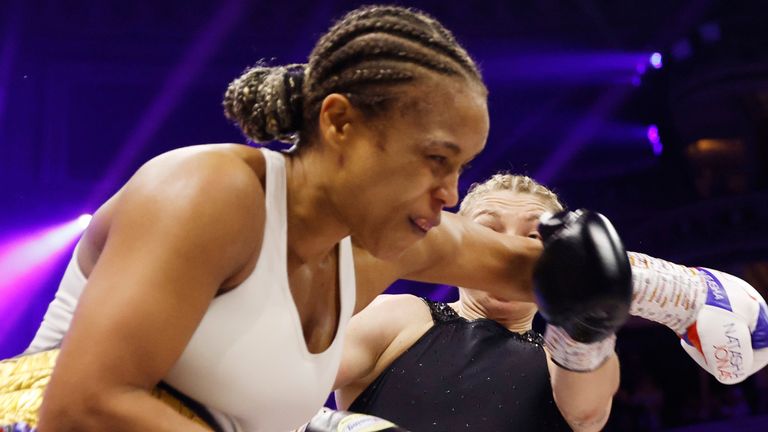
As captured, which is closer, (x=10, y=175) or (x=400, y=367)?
(x=400, y=367)

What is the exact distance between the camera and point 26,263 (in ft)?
11.1

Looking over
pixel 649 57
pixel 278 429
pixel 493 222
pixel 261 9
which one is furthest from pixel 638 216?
pixel 278 429

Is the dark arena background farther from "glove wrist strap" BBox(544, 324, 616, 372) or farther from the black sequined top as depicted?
"glove wrist strap" BBox(544, 324, 616, 372)

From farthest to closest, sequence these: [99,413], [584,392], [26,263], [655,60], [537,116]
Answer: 1. [655,60]
2. [537,116]
3. [26,263]
4. [584,392]
5. [99,413]

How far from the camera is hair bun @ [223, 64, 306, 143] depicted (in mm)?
1061

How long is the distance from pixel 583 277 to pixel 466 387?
66cm

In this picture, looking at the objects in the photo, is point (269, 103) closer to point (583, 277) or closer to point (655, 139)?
point (583, 277)

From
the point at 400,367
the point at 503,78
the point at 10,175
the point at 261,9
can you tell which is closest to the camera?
the point at 400,367

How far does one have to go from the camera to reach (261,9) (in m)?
4.04

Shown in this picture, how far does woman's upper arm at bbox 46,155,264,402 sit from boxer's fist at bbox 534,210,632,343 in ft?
1.77

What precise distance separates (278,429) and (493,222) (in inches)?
38.8

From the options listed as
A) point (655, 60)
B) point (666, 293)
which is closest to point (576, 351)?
point (666, 293)

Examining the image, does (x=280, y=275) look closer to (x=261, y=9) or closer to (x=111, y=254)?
(x=111, y=254)

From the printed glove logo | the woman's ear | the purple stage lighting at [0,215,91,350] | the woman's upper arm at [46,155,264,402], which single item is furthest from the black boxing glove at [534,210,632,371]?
the purple stage lighting at [0,215,91,350]
